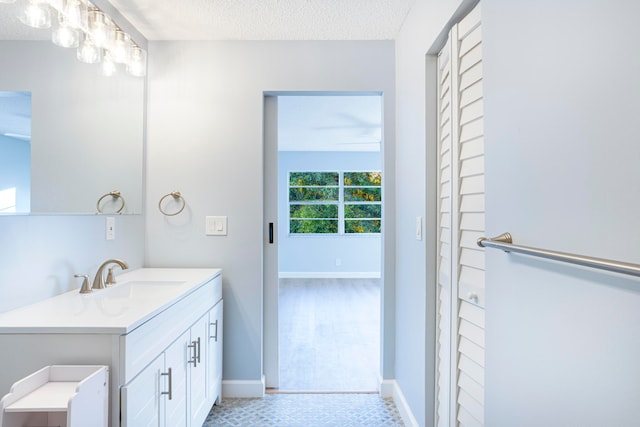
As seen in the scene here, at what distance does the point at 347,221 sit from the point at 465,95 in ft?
17.6

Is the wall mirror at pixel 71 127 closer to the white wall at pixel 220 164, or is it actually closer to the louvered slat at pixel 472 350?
the white wall at pixel 220 164

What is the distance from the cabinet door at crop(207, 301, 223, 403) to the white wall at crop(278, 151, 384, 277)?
14.4 ft

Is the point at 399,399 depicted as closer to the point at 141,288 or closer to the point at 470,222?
the point at 470,222

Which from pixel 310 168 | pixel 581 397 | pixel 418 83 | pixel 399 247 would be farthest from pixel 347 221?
pixel 581 397

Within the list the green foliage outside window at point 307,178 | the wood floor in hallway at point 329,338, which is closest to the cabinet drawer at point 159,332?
the wood floor in hallway at point 329,338

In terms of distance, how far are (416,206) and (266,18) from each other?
54.1 inches

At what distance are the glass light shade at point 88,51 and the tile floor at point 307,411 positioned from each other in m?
2.04

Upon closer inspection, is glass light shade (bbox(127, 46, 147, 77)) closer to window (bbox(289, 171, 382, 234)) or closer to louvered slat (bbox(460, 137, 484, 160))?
louvered slat (bbox(460, 137, 484, 160))

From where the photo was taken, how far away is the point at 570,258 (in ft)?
2.09

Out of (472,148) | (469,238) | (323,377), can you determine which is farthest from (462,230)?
(323,377)

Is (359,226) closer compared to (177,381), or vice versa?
(177,381)

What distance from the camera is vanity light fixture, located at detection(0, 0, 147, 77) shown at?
1.42 m

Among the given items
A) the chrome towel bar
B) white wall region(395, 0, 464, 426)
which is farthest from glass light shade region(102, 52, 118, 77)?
the chrome towel bar

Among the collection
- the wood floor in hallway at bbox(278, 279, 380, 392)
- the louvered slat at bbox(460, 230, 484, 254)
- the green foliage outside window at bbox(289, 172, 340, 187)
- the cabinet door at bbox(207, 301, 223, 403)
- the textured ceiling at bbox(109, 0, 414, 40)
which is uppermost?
the textured ceiling at bbox(109, 0, 414, 40)
